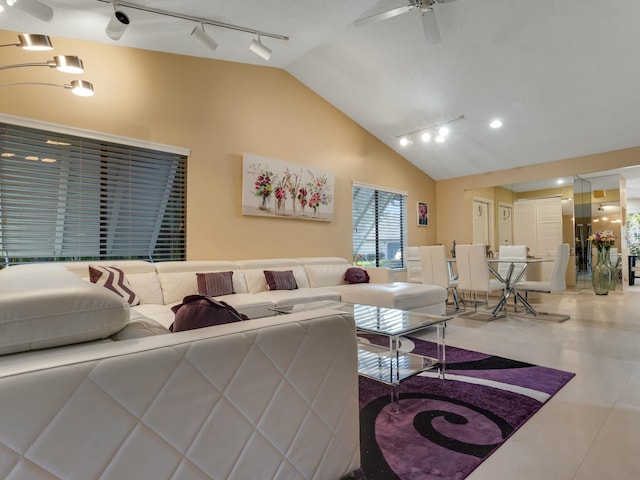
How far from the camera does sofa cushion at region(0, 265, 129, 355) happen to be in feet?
2.71

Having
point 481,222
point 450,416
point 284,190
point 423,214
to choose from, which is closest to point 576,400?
point 450,416

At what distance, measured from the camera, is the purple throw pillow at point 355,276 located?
4.87 meters

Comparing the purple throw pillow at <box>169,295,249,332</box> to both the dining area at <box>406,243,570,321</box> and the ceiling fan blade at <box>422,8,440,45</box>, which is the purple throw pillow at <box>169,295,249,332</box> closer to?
the ceiling fan blade at <box>422,8,440,45</box>

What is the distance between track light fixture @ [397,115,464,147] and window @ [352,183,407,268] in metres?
0.99

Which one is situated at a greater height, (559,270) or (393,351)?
(559,270)

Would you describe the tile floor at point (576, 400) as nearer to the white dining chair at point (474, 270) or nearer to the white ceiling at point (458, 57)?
the white dining chair at point (474, 270)

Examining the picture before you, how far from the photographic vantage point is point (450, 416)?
6.49ft

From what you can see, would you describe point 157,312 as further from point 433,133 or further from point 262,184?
point 433,133

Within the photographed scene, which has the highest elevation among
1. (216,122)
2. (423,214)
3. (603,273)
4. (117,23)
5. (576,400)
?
(117,23)

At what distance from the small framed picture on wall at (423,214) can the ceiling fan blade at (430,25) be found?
437 centimetres

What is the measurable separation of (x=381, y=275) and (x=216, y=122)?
2.97 m

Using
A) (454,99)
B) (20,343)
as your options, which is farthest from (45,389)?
(454,99)

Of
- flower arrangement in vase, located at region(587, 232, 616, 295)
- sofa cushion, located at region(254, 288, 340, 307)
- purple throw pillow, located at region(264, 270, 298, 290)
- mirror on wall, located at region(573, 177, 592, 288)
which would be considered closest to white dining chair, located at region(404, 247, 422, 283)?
sofa cushion, located at region(254, 288, 340, 307)

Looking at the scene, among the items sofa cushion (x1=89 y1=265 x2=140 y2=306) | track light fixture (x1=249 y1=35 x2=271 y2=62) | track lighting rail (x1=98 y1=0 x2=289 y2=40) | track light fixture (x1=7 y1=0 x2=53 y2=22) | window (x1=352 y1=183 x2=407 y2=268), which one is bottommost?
sofa cushion (x1=89 y1=265 x2=140 y2=306)
